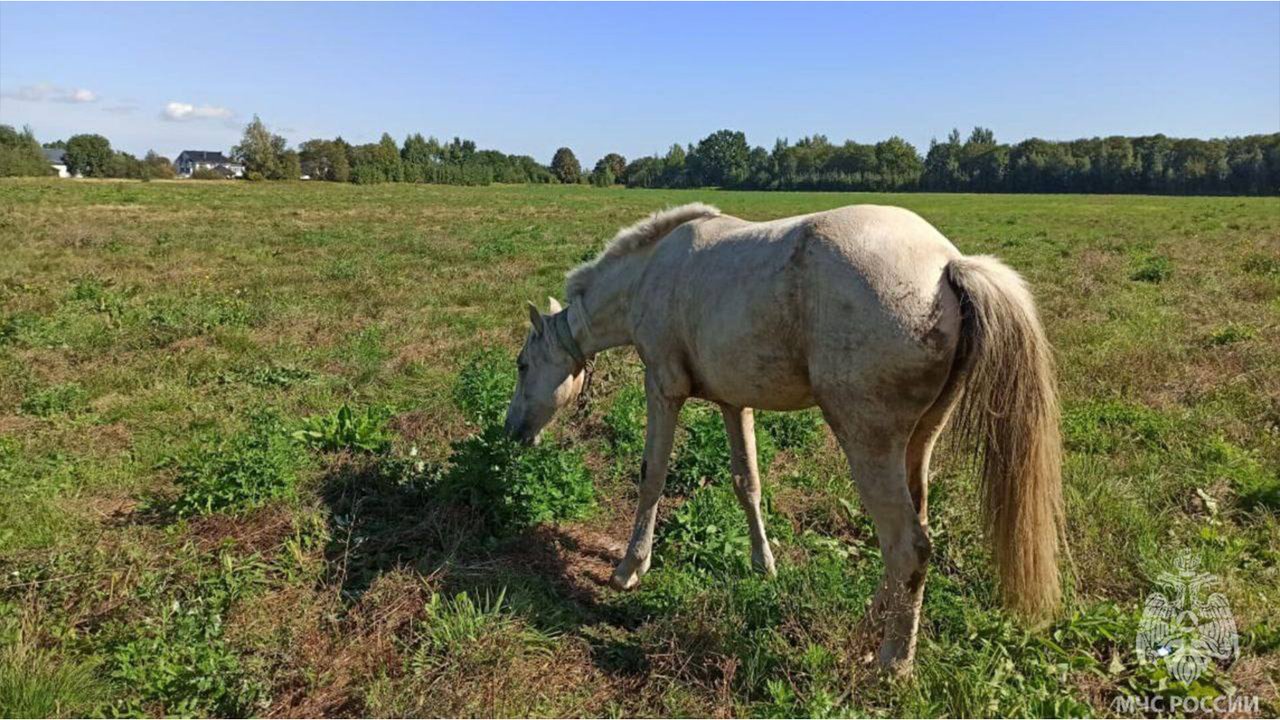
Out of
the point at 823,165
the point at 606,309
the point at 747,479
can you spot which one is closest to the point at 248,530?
the point at 606,309

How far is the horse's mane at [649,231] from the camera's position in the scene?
4730 millimetres

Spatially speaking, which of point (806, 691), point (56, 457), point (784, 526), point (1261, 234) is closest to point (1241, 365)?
point (784, 526)

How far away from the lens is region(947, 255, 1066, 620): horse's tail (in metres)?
3.03

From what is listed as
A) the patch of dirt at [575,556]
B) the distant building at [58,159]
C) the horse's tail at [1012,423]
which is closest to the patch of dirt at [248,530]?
the patch of dirt at [575,556]

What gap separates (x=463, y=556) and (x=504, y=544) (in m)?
0.30

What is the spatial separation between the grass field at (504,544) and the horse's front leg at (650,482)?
0.15 metres

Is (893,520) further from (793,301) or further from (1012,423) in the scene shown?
(793,301)

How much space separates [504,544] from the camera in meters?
4.79

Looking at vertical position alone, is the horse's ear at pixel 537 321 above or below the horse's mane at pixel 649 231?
Result: below

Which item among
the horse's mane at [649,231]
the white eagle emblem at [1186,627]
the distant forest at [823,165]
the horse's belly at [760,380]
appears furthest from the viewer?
the distant forest at [823,165]

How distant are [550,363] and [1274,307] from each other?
1179 cm

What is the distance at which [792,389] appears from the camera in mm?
3705

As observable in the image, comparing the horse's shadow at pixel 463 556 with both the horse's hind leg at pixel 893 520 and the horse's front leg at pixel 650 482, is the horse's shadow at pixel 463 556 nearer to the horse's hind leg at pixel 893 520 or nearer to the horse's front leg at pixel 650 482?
the horse's front leg at pixel 650 482

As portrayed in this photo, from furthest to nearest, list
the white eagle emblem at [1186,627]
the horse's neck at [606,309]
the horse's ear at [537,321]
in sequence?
the horse's ear at [537,321], the horse's neck at [606,309], the white eagle emblem at [1186,627]
